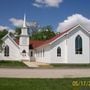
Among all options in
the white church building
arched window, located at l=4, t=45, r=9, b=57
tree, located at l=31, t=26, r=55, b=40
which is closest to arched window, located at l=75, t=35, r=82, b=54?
the white church building

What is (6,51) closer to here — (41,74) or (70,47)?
(70,47)

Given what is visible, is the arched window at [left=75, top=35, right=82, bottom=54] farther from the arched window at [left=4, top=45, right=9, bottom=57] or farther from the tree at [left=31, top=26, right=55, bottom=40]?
the tree at [left=31, top=26, right=55, bottom=40]

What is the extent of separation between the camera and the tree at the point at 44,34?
82.5m

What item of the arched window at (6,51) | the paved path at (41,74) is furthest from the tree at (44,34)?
the paved path at (41,74)

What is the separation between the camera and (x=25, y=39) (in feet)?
174

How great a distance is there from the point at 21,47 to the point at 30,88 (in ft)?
128

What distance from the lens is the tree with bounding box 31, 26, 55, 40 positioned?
8248cm

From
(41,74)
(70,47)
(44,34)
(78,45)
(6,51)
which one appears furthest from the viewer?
(44,34)

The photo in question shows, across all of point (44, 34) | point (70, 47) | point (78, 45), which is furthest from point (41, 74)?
point (44, 34)

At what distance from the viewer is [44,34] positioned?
275 feet

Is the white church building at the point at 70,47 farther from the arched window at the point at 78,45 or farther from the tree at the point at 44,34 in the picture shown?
the tree at the point at 44,34

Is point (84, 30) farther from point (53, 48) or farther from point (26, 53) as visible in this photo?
point (26, 53)

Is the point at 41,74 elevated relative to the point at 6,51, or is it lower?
lower

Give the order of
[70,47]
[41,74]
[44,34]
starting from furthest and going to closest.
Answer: [44,34]
[70,47]
[41,74]
